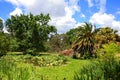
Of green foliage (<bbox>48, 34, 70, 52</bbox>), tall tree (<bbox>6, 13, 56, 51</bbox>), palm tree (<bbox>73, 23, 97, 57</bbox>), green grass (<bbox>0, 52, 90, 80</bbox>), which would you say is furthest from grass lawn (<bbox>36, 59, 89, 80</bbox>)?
green foliage (<bbox>48, 34, 70, 52</bbox>)

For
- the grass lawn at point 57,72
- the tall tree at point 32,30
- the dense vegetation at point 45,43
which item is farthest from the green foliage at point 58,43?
the grass lawn at point 57,72

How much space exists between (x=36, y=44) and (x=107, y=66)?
35.6m

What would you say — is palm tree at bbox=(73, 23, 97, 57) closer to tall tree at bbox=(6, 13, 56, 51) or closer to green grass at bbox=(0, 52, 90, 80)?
tall tree at bbox=(6, 13, 56, 51)

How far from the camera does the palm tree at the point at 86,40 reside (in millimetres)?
35250

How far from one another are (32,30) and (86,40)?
12.0 meters

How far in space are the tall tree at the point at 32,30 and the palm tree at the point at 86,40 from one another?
9667 millimetres

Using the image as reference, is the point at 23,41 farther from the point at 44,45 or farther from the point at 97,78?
the point at 97,78

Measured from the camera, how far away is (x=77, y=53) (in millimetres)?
37000

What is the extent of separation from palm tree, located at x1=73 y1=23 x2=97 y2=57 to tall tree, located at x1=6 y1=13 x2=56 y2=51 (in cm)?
967

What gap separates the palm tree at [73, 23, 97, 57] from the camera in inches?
1388

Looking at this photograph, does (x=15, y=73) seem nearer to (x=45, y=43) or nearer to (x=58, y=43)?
(x=45, y=43)

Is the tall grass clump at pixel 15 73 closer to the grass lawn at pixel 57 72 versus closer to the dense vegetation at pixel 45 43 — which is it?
the grass lawn at pixel 57 72

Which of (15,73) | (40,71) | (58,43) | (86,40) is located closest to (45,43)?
(86,40)

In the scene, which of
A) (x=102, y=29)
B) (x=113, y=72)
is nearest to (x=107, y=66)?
(x=113, y=72)
